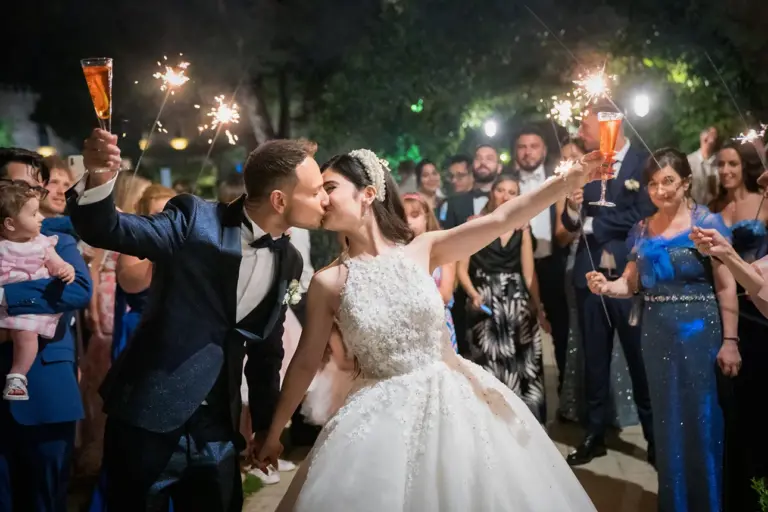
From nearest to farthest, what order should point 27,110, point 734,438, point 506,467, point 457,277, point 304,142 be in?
point 506,467 < point 304,142 < point 734,438 < point 457,277 < point 27,110

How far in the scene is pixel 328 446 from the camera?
1861 millimetres

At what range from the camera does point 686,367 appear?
2777 mm

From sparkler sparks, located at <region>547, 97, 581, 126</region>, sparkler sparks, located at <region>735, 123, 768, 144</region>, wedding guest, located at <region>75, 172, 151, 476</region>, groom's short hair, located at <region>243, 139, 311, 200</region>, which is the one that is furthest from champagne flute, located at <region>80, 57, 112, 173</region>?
sparkler sparks, located at <region>547, 97, 581, 126</region>

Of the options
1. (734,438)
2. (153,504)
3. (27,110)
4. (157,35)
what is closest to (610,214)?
(734,438)

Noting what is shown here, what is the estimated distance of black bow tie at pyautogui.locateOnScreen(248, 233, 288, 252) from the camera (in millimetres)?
1979

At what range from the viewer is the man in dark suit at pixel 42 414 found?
8.33 feet

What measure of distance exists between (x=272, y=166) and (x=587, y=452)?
2732 mm

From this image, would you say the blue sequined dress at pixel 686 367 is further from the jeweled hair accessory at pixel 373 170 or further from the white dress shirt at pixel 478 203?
the white dress shirt at pixel 478 203

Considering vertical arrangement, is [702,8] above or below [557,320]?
above

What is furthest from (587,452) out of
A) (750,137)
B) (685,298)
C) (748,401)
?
(750,137)

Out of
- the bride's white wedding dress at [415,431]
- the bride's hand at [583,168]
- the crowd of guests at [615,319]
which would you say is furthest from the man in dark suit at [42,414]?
the bride's hand at [583,168]

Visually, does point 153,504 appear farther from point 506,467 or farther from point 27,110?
point 27,110

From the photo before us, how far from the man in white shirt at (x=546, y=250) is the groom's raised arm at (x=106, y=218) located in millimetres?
3024

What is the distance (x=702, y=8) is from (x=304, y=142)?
3981 mm
